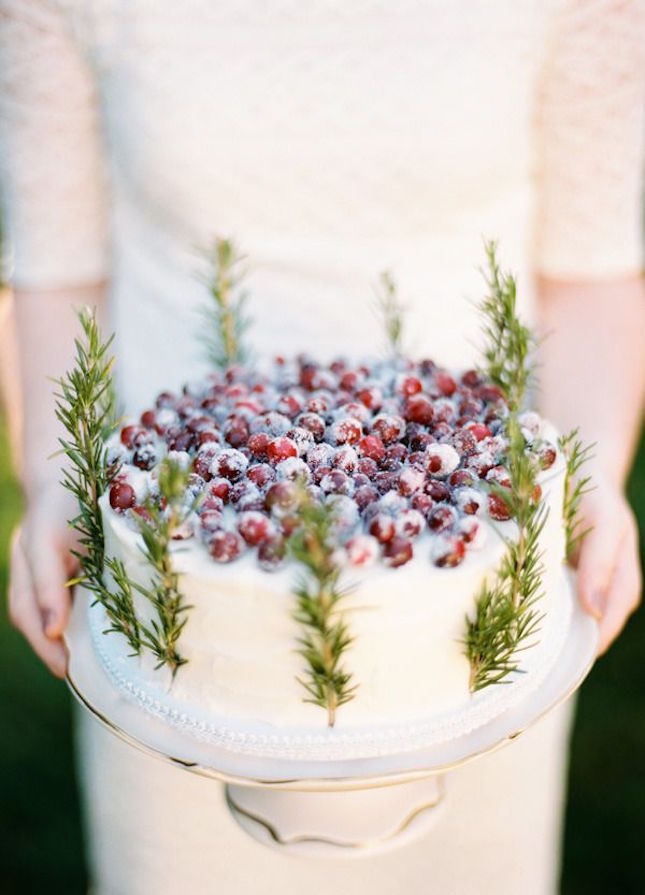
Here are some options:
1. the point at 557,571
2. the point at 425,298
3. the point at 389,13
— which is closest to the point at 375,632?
the point at 557,571

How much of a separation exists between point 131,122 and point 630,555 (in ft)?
3.41

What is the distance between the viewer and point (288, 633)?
0.96 metres

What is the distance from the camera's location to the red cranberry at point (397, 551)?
3.05ft

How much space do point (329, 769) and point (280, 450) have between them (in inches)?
13.0

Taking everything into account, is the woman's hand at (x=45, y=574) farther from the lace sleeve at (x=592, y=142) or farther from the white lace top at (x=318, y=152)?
the lace sleeve at (x=592, y=142)

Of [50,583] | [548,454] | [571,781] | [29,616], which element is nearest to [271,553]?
[548,454]

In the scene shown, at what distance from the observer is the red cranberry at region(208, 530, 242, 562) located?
941mm

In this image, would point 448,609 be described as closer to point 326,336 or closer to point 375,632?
point 375,632

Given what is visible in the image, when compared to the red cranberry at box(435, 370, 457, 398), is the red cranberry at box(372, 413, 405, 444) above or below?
below

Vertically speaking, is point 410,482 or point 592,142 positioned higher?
point 592,142

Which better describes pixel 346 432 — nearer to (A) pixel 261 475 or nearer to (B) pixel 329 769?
(A) pixel 261 475

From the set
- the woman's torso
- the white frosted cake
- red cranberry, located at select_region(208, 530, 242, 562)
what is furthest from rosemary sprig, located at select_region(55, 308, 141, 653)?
the woman's torso

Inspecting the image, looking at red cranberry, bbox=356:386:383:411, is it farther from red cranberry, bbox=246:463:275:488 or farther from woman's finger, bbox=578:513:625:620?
woman's finger, bbox=578:513:625:620

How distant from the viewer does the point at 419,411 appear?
1115mm
